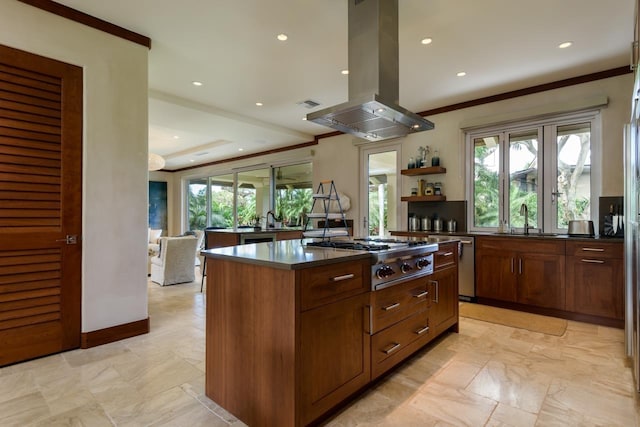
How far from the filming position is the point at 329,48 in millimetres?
3229

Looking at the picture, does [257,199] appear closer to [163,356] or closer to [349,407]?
A: [163,356]

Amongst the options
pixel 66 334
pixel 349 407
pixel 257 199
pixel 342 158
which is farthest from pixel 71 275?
pixel 257 199

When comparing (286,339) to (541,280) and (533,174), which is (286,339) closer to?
(541,280)

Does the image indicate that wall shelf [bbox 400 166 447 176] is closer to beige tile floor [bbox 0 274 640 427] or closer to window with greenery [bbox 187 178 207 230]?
beige tile floor [bbox 0 274 640 427]

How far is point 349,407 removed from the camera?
6.28 feet

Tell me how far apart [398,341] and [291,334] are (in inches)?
40.4

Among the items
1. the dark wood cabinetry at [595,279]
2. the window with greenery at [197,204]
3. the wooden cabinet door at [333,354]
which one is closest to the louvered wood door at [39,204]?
the wooden cabinet door at [333,354]

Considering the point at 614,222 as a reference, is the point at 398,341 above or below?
below

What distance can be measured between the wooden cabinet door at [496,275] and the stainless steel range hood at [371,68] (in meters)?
2.34

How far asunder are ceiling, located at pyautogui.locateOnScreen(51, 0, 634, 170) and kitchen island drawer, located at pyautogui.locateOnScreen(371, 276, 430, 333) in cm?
219

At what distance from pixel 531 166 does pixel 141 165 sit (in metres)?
4.63

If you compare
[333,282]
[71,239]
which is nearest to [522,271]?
[333,282]

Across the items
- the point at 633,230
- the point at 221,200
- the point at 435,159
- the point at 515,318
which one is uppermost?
the point at 435,159

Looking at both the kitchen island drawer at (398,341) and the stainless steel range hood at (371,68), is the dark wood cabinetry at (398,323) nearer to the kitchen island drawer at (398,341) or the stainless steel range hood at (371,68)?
the kitchen island drawer at (398,341)
